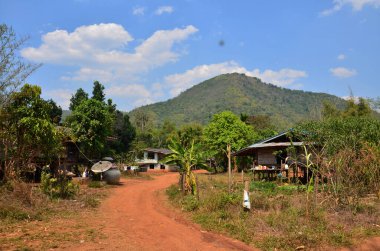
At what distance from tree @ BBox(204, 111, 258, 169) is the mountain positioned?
51.1 metres

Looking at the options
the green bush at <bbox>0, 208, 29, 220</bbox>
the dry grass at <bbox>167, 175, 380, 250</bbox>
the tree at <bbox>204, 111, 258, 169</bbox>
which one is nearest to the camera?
the dry grass at <bbox>167, 175, 380, 250</bbox>

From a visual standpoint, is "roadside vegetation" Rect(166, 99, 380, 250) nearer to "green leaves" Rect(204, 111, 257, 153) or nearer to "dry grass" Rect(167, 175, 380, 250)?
"dry grass" Rect(167, 175, 380, 250)

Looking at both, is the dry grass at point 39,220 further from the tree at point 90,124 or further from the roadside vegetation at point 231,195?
the tree at point 90,124

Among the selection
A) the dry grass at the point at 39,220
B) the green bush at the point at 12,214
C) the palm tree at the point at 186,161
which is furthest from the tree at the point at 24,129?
the palm tree at the point at 186,161

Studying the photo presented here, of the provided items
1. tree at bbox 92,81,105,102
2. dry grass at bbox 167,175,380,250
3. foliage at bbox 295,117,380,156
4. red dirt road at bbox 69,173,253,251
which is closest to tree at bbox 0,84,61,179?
red dirt road at bbox 69,173,253,251

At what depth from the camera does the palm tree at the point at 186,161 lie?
16.8m

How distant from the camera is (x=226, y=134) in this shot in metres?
41.6

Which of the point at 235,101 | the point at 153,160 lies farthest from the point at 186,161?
the point at 235,101

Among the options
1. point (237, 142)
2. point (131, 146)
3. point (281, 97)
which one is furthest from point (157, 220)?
point (281, 97)

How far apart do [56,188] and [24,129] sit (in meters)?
2.89

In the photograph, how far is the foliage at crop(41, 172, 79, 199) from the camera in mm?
14795

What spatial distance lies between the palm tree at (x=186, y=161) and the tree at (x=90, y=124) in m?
9.71

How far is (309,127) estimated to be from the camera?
61.2 feet

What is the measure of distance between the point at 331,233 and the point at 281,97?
113 metres
